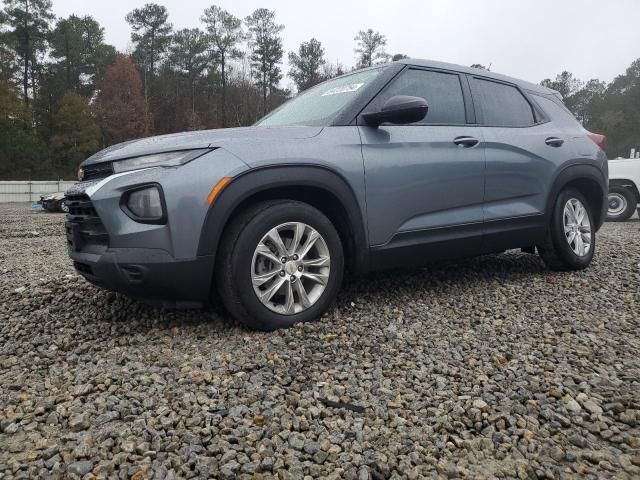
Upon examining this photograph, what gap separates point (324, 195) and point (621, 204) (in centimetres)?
1003

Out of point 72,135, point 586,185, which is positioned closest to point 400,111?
point 586,185

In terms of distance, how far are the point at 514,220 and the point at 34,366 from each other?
3474 millimetres

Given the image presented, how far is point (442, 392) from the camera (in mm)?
2193

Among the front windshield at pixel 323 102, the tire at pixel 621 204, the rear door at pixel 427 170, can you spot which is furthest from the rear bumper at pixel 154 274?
the tire at pixel 621 204

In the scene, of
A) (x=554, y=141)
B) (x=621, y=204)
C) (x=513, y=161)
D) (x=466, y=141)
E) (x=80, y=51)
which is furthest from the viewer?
(x=80, y=51)

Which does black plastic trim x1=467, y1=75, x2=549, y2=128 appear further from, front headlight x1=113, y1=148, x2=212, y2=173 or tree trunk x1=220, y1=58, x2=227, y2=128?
tree trunk x1=220, y1=58, x2=227, y2=128

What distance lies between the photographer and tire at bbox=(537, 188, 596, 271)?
425 cm

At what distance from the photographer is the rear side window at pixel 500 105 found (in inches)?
159

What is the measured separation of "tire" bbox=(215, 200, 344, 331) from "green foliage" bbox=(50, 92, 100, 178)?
36.7 m

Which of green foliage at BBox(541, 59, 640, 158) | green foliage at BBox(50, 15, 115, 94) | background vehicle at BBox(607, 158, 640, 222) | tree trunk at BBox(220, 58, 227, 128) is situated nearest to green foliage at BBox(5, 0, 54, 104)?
green foliage at BBox(50, 15, 115, 94)

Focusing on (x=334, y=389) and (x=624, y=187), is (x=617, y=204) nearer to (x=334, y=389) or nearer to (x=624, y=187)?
(x=624, y=187)

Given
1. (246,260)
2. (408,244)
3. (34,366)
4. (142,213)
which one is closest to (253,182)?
(246,260)

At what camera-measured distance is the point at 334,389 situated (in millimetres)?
2221

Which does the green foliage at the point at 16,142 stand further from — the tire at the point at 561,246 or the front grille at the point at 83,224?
the tire at the point at 561,246
